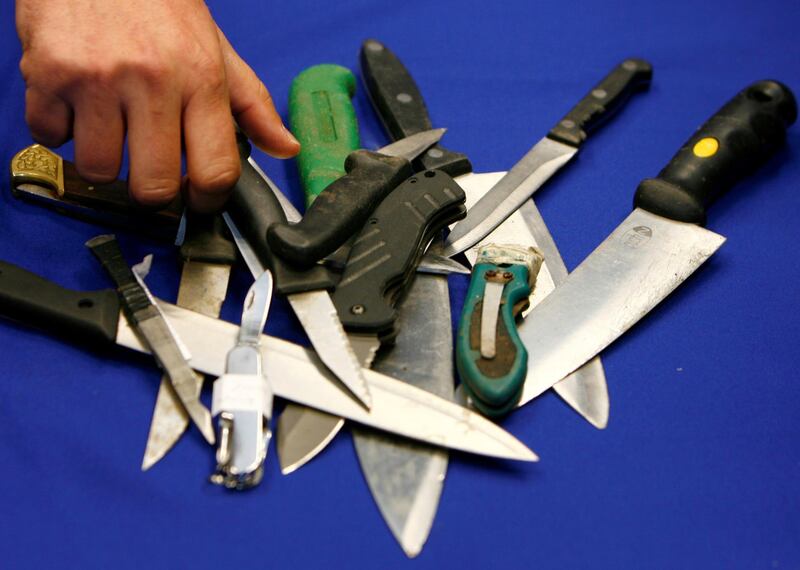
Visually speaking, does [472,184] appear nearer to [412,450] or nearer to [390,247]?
[390,247]

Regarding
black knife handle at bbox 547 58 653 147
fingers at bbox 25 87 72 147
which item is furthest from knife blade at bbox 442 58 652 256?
fingers at bbox 25 87 72 147

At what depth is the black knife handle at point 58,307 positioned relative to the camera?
90 cm

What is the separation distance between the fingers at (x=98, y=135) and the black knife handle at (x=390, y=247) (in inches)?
11.0

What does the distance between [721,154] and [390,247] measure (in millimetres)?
509

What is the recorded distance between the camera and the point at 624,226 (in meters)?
1.12

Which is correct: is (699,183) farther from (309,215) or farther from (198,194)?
(198,194)

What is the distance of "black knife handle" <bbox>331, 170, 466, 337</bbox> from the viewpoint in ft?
2.97

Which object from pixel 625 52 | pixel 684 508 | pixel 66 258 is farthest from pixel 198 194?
pixel 625 52

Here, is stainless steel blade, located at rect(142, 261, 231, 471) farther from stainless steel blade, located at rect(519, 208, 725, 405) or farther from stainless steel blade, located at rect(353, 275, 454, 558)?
stainless steel blade, located at rect(519, 208, 725, 405)

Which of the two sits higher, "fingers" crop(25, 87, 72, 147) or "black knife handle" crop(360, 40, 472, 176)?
"fingers" crop(25, 87, 72, 147)

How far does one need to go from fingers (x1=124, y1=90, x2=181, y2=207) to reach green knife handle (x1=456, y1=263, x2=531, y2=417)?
35 centimetres

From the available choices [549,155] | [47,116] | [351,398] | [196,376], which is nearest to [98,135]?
[47,116]

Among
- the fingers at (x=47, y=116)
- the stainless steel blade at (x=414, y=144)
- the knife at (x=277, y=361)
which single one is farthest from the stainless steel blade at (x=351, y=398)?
the stainless steel blade at (x=414, y=144)

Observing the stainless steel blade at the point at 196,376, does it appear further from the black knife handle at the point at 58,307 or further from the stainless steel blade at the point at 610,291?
the stainless steel blade at the point at 610,291
